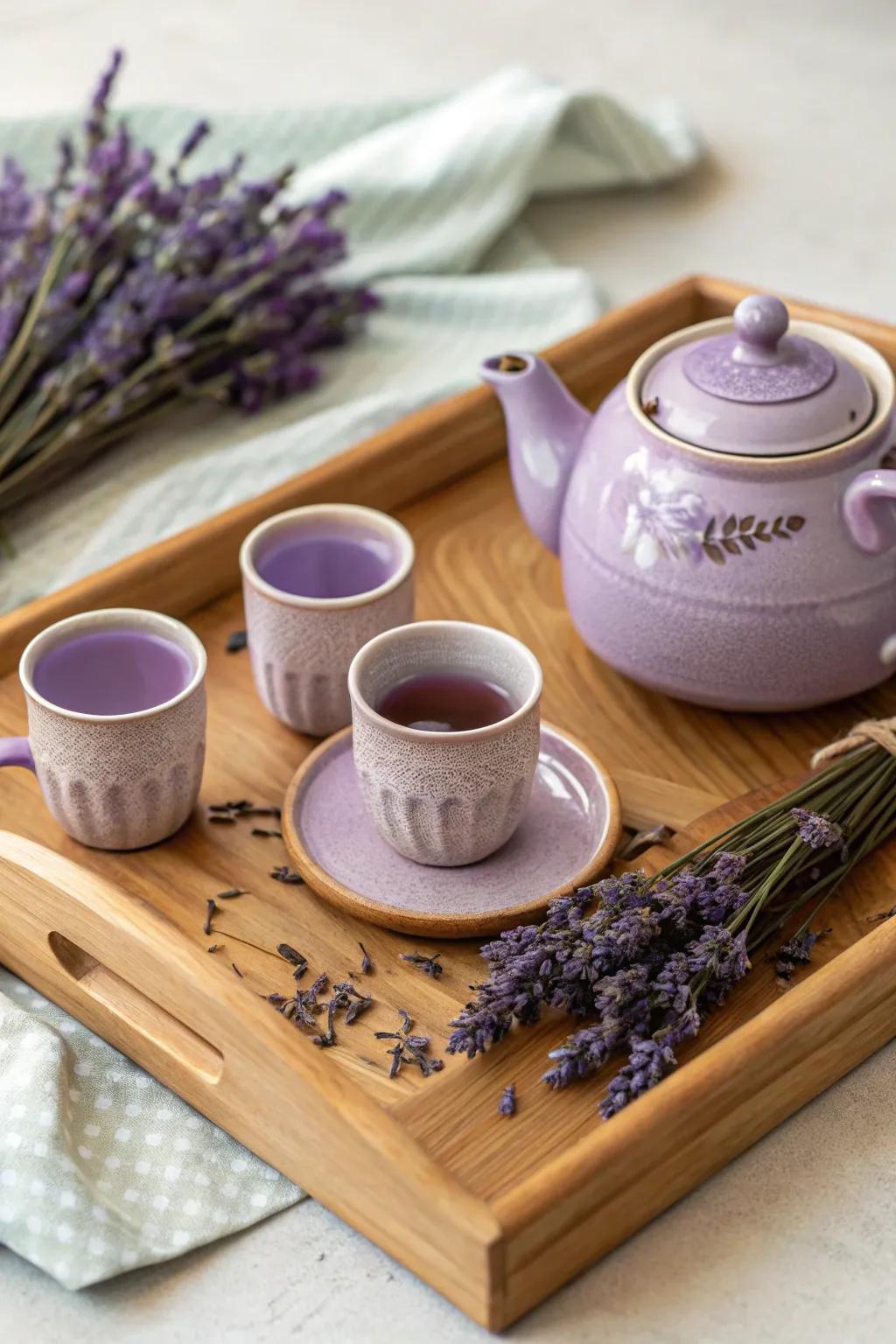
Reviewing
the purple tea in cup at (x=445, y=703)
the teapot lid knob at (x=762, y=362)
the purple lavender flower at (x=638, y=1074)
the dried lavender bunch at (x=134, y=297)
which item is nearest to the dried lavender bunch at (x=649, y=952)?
the purple lavender flower at (x=638, y=1074)

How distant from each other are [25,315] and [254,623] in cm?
56

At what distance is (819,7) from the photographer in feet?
7.53

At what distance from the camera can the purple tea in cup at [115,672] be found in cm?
94

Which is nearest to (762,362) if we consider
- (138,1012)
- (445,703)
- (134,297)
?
(445,703)

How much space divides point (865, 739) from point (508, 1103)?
0.31 metres

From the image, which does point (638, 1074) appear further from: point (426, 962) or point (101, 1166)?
point (101, 1166)

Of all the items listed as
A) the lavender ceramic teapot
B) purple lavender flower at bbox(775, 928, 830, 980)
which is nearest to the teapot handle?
the lavender ceramic teapot

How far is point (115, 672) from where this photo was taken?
0.95 metres

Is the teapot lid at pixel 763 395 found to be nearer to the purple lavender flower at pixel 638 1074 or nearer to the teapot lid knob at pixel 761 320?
the teapot lid knob at pixel 761 320

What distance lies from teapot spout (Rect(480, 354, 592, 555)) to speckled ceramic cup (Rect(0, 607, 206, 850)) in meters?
0.25

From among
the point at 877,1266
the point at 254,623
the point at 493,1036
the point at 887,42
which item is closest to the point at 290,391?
the point at 254,623

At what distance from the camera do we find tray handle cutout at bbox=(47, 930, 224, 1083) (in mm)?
822

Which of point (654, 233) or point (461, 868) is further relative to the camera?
point (654, 233)

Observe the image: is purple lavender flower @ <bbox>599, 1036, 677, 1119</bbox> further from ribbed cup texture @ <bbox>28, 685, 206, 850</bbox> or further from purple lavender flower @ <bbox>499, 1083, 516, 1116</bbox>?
ribbed cup texture @ <bbox>28, 685, 206, 850</bbox>
